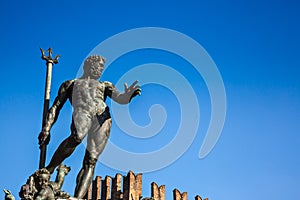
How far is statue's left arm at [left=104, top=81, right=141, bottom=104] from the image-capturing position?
8.89 meters

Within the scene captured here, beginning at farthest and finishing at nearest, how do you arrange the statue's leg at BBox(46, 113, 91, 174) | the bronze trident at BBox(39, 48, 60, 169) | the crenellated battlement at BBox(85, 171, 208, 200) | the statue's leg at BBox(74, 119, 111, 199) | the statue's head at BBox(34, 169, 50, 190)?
the crenellated battlement at BBox(85, 171, 208, 200), the bronze trident at BBox(39, 48, 60, 169), the statue's leg at BBox(46, 113, 91, 174), the statue's leg at BBox(74, 119, 111, 199), the statue's head at BBox(34, 169, 50, 190)

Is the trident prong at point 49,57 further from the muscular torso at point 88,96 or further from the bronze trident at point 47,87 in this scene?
the muscular torso at point 88,96

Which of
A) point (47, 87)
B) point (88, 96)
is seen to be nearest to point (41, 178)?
point (88, 96)

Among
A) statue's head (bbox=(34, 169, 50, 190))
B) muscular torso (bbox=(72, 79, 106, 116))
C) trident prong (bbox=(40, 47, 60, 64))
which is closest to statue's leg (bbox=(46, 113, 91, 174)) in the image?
muscular torso (bbox=(72, 79, 106, 116))

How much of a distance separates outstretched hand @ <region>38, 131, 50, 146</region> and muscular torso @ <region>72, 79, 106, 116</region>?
0.59 metres

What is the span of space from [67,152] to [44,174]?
2.37 ft

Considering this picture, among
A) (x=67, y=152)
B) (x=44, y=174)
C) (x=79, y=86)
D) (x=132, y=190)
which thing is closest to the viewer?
(x=44, y=174)

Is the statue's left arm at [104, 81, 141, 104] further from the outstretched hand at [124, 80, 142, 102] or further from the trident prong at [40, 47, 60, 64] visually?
the trident prong at [40, 47, 60, 64]

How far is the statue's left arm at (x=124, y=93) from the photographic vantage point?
889 cm

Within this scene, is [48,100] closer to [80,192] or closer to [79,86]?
[79,86]

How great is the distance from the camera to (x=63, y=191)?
755cm

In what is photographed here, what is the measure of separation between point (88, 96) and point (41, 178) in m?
1.69

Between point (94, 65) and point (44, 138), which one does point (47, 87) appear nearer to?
point (94, 65)

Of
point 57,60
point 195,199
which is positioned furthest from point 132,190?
point 57,60
